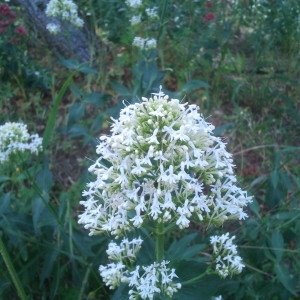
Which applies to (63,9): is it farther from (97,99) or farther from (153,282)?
(153,282)

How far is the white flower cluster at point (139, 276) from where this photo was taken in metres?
1.62

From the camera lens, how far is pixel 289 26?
13.8 feet

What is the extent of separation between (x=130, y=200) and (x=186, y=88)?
1.26 m

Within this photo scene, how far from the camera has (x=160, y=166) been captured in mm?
1500

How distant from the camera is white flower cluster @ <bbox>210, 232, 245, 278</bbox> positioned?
172 cm

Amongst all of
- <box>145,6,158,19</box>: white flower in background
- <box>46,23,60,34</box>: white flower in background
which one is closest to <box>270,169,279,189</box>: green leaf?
<box>145,6,158,19</box>: white flower in background

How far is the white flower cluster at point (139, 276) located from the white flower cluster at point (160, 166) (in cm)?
11

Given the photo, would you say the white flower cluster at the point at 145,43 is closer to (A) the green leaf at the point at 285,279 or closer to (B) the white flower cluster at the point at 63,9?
(B) the white flower cluster at the point at 63,9

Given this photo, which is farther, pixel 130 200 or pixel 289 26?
pixel 289 26

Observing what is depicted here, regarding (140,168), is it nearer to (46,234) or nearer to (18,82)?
(46,234)

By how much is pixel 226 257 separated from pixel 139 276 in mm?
273

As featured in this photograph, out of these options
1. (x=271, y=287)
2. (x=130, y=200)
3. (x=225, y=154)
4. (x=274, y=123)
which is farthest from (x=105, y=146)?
(x=274, y=123)

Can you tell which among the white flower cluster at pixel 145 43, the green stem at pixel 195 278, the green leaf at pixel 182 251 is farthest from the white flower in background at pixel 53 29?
the green stem at pixel 195 278

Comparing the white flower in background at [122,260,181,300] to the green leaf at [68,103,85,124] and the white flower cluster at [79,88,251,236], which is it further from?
the green leaf at [68,103,85,124]
